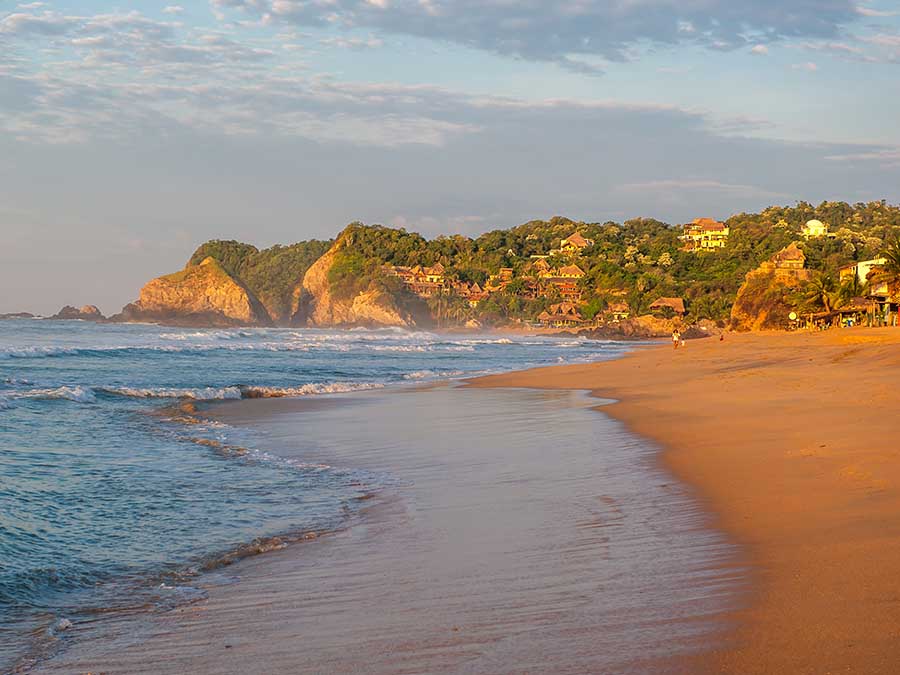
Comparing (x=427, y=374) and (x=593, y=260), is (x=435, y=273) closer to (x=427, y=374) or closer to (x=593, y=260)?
(x=593, y=260)

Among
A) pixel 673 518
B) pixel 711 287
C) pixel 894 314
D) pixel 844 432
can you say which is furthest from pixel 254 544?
pixel 711 287

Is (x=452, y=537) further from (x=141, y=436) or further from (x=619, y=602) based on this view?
(x=141, y=436)

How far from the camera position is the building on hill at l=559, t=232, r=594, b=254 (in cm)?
16412

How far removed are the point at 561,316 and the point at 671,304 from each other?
1862cm

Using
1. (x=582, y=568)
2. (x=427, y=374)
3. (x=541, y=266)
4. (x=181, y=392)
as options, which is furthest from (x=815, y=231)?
(x=582, y=568)

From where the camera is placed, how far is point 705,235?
153m

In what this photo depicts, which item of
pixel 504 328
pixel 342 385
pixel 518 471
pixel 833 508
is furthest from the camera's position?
pixel 504 328

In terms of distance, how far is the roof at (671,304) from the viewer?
369 ft

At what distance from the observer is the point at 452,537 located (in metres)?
7.11

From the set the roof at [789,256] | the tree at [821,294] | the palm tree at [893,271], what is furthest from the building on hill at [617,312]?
the palm tree at [893,271]

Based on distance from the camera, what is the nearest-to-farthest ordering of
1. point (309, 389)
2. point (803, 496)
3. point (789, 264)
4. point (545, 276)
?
point (803, 496) < point (309, 389) < point (789, 264) < point (545, 276)

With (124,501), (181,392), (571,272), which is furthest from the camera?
(571,272)

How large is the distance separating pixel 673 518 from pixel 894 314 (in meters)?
52.6

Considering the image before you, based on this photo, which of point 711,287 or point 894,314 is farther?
point 711,287
